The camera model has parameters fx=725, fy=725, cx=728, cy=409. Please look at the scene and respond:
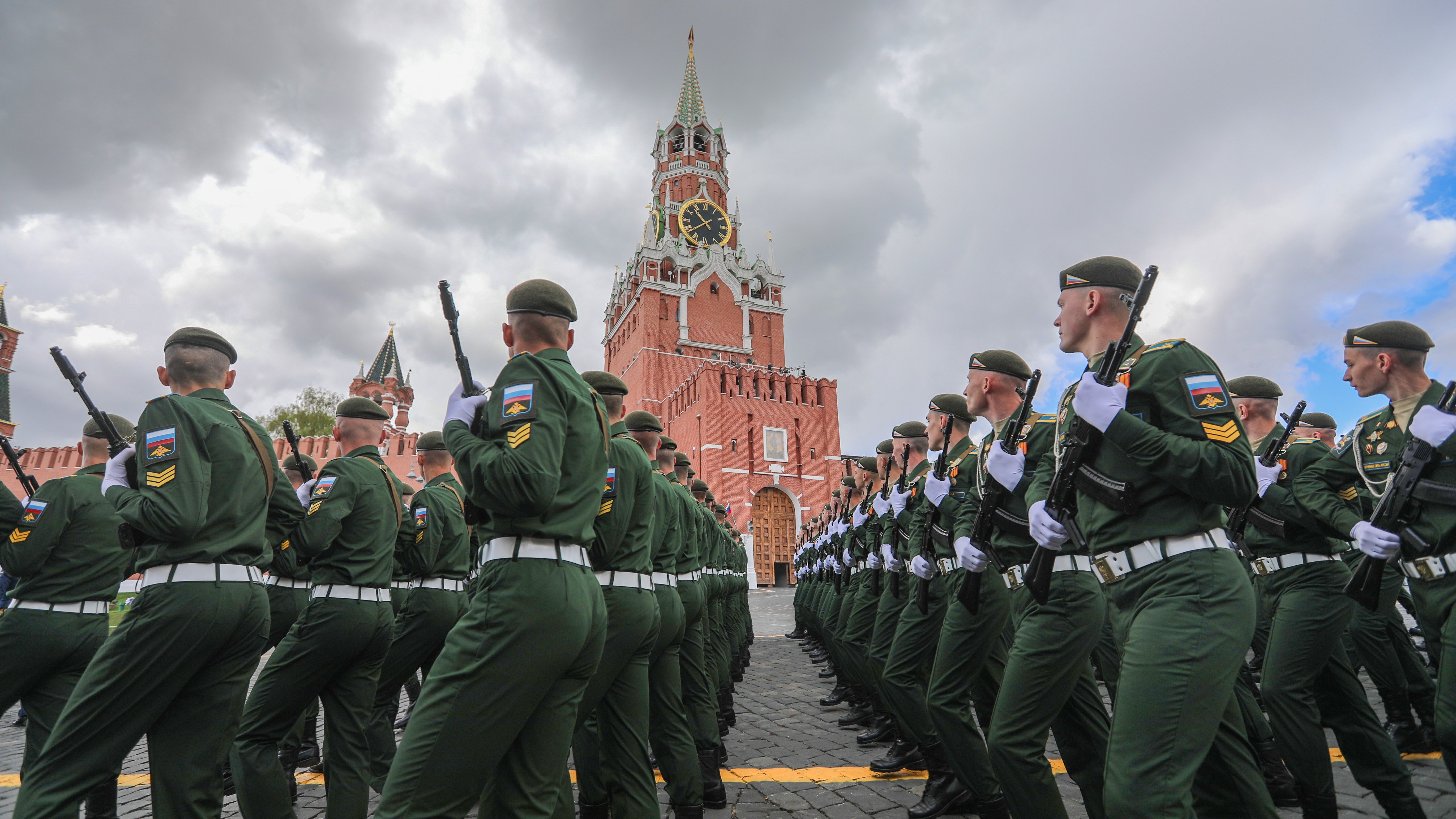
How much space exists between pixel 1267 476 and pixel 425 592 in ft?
18.5

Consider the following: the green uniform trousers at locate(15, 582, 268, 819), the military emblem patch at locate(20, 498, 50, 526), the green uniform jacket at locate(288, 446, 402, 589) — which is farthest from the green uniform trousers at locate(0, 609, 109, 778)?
the green uniform trousers at locate(15, 582, 268, 819)

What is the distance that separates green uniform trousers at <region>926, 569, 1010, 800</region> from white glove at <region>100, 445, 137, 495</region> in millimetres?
4092

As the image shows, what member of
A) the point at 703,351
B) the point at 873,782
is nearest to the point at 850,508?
the point at 873,782

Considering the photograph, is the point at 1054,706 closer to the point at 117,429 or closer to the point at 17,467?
the point at 117,429

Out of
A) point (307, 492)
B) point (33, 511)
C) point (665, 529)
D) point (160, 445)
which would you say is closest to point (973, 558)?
point (665, 529)

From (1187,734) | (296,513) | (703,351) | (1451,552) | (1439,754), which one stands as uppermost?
(703,351)

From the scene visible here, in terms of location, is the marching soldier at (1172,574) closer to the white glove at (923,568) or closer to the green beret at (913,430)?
the white glove at (923,568)

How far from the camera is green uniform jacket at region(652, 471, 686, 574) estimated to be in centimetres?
435

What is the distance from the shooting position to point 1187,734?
222 centimetres

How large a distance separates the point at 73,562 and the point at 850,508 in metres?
8.04

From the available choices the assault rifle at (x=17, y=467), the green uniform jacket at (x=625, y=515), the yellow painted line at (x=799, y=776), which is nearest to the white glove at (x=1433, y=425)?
the yellow painted line at (x=799, y=776)

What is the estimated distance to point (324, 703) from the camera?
3992 mm

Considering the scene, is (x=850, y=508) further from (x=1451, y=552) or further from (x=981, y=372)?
(x=1451, y=552)

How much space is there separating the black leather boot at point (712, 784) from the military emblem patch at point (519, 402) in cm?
284
